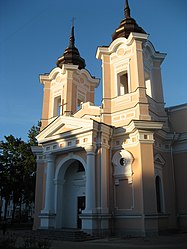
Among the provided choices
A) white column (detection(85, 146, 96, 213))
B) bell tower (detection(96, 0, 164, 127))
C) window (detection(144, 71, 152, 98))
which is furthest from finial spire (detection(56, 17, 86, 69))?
white column (detection(85, 146, 96, 213))

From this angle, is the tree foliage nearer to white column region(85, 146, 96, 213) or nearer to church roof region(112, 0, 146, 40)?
white column region(85, 146, 96, 213)

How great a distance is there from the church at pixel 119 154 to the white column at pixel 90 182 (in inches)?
2.3

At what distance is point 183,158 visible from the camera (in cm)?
1900

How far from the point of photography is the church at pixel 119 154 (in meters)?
16.0

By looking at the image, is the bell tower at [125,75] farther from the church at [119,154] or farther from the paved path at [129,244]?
the paved path at [129,244]

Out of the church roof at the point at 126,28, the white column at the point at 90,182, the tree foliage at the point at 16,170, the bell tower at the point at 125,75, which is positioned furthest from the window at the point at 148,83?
the tree foliage at the point at 16,170

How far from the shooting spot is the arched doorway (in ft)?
61.3

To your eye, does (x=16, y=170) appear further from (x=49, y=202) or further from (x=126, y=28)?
(x=126, y=28)

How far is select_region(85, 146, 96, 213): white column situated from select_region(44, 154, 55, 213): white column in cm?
328

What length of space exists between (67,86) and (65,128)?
193 inches

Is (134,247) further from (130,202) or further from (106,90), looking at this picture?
(106,90)

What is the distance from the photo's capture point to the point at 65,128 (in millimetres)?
19188

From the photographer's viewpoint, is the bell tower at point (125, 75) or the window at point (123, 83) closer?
the bell tower at point (125, 75)

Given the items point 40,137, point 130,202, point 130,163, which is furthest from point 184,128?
point 40,137
